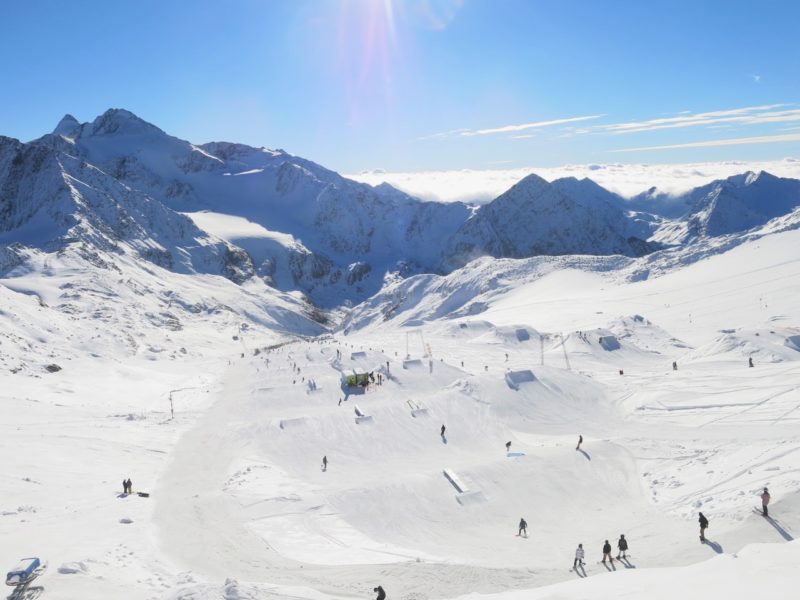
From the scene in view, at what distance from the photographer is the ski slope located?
81.5ft

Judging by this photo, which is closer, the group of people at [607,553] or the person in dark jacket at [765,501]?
the group of people at [607,553]

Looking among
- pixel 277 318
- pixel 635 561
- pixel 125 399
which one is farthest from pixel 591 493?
pixel 277 318

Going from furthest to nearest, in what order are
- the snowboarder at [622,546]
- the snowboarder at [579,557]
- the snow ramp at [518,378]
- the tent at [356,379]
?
1. the tent at [356,379]
2. the snow ramp at [518,378]
3. the snowboarder at [579,557]
4. the snowboarder at [622,546]

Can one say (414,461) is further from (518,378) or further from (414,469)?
(518,378)

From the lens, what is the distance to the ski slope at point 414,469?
24828mm

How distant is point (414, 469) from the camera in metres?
41.0

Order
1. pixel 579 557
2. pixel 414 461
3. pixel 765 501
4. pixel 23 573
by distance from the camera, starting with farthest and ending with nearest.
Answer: pixel 414 461 < pixel 765 501 < pixel 579 557 < pixel 23 573

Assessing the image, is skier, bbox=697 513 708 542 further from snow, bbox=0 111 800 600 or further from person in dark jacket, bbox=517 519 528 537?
person in dark jacket, bbox=517 519 528 537

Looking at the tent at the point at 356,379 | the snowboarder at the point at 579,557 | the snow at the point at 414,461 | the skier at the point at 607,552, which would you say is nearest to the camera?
the snow at the point at 414,461

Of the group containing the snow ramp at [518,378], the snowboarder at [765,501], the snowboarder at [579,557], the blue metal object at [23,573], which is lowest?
the snowboarder at [579,557]

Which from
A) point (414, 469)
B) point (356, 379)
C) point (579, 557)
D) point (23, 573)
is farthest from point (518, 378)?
point (23, 573)

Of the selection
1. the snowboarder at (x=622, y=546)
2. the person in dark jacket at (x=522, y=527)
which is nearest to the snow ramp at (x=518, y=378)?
the person in dark jacket at (x=522, y=527)

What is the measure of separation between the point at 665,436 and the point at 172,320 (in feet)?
405

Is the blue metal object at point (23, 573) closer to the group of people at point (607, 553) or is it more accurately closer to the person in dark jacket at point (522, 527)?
the group of people at point (607, 553)
